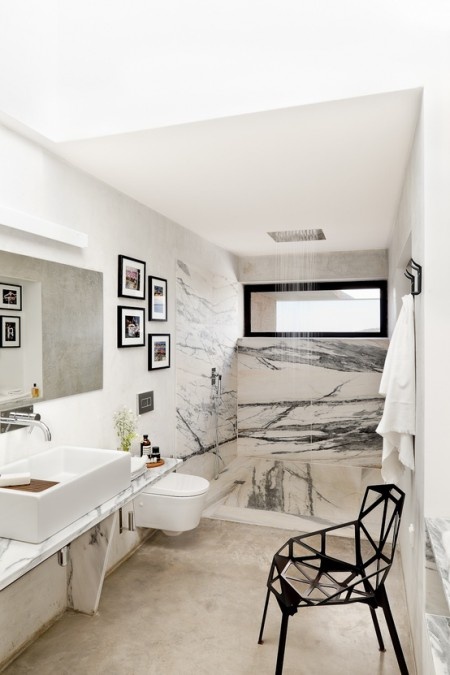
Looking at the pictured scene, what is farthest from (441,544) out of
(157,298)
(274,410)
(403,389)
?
(274,410)

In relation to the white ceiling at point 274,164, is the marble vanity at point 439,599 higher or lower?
lower

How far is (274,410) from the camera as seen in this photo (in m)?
5.41

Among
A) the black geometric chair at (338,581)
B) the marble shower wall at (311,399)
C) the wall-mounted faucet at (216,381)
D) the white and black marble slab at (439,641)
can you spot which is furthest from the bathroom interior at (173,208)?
the marble shower wall at (311,399)

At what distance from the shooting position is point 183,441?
154 inches

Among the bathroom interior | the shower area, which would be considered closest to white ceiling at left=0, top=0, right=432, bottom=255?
the bathroom interior

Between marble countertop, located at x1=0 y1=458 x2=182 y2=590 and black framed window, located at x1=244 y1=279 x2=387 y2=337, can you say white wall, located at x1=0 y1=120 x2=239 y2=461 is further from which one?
black framed window, located at x1=244 y1=279 x2=387 y2=337

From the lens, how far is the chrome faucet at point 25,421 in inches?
84.5

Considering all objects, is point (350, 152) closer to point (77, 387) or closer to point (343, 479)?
point (77, 387)

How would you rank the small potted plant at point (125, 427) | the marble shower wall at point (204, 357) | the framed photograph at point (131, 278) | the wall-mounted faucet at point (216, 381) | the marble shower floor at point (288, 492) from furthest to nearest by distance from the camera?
the wall-mounted faucet at point (216, 381)
the marble shower wall at point (204, 357)
the marble shower floor at point (288, 492)
the framed photograph at point (131, 278)
the small potted plant at point (125, 427)

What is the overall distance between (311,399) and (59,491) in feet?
12.5

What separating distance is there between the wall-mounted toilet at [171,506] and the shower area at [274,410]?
94cm

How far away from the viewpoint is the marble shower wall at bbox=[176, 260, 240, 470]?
394 centimetres

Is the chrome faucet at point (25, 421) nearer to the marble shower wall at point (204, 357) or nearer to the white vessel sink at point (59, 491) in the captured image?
the white vessel sink at point (59, 491)

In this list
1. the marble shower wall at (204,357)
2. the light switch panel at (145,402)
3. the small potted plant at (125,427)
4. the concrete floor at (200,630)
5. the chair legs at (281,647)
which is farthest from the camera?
the marble shower wall at (204,357)
